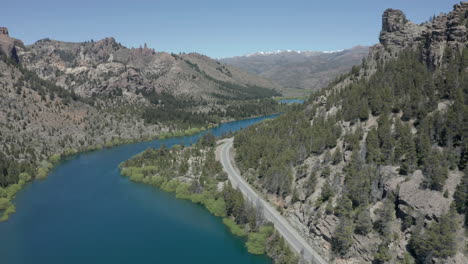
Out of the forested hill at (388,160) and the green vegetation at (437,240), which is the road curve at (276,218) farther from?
the green vegetation at (437,240)

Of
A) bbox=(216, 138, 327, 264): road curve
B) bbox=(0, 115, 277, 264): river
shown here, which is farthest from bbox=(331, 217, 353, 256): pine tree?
bbox=(0, 115, 277, 264): river

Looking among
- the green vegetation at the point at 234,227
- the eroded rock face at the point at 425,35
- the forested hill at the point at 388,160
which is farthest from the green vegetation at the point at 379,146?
the green vegetation at the point at 234,227

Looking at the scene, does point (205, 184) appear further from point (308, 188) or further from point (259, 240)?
point (259, 240)

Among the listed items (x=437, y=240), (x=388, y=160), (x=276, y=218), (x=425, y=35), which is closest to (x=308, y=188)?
(x=276, y=218)

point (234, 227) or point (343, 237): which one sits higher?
point (343, 237)

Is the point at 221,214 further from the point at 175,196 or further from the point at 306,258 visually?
the point at 306,258

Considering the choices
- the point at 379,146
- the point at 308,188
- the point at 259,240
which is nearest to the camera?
the point at 259,240

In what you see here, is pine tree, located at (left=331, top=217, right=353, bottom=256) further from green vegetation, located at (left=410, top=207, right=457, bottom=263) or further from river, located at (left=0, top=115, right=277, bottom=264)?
river, located at (left=0, top=115, right=277, bottom=264)
